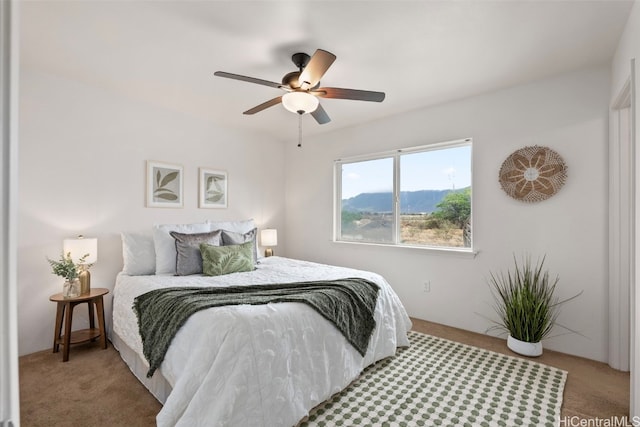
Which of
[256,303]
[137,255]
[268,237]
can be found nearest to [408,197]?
[268,237]

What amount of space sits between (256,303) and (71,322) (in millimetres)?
1904

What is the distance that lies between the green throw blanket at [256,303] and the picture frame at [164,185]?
1514mm

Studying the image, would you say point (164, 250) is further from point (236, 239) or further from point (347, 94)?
point (347, 94)

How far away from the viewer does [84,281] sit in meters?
2.66

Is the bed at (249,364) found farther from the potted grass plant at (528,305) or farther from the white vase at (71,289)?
the potted grass plant at (528,305)

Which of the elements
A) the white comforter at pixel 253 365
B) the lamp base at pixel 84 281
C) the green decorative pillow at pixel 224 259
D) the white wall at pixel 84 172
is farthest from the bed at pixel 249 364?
the white wall at pixel 84 172

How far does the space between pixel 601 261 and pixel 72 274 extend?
439 centimetres

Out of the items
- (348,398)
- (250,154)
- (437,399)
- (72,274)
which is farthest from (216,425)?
(250,154)

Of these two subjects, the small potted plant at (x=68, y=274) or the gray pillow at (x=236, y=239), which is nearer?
the small potted plant at (x=68, y=274)

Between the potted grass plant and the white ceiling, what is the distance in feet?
5.83

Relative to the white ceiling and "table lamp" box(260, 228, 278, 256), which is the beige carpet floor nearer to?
"table lamp" box(260, 228, 278, 256)

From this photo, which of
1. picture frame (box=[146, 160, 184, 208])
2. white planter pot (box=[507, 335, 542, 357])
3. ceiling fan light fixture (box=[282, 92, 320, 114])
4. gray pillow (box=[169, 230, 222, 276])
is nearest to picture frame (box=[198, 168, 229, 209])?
picture frame (box=[146, 160, 184, 208])

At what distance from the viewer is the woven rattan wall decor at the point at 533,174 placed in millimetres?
2674

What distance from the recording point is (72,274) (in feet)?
8.32
